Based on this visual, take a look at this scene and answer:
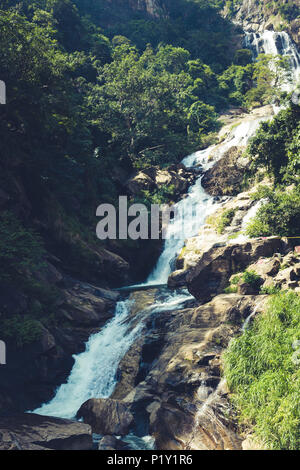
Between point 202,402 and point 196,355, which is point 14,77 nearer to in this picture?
point 196,355

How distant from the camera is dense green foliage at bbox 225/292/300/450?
8.06 m

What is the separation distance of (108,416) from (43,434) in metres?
2.03

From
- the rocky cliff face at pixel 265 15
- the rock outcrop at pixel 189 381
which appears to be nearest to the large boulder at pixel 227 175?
the rock outcrop at pixel 189 381

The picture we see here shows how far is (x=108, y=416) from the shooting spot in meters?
10.8

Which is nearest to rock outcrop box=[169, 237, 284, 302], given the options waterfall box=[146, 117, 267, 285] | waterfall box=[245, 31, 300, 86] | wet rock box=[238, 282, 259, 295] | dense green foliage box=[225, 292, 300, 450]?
wet rock box=[238, 282, 259, 295]

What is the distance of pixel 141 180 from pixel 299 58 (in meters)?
40.9

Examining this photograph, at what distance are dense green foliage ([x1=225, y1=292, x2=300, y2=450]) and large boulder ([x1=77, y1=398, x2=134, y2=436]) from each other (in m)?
3.37

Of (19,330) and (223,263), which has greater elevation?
(223,263)

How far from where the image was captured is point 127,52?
48594mm

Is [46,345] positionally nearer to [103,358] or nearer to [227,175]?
[103,358]

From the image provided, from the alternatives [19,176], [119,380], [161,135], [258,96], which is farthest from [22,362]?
[258,96]

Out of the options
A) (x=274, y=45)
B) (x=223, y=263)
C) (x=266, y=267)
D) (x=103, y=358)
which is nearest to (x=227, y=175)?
(x=223, y=263)

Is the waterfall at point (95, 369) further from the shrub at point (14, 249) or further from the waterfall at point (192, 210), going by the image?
the waterfall at point (192, 210)

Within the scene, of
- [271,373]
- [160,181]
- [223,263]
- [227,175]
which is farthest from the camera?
[160,181]
